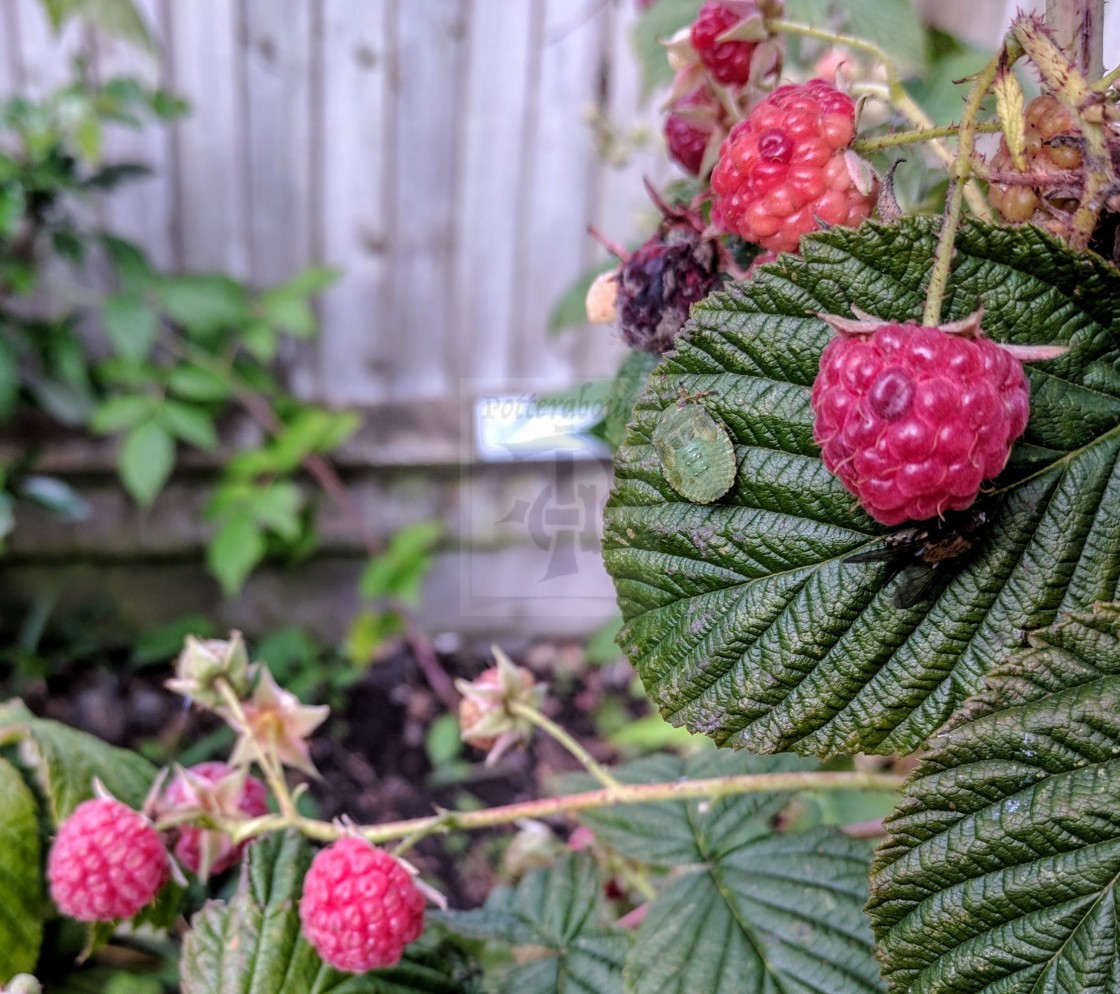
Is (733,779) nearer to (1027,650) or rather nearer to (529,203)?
(1027,650)

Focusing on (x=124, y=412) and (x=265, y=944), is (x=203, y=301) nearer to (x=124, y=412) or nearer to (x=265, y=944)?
(x=124, y=412)

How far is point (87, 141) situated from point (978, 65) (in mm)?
1242

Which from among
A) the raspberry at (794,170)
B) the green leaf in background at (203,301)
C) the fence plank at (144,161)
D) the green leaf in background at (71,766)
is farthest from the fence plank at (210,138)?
the raspberry at (794,170)

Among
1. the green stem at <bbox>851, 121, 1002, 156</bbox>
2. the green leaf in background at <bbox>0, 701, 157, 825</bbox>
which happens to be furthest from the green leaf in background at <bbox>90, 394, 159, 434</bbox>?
the green stem at <bbox>851, 121, 1002, 156</bbox>

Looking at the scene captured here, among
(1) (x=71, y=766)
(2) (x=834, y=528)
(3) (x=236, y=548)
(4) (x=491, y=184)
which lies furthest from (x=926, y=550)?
(4) (x=491, y=184)

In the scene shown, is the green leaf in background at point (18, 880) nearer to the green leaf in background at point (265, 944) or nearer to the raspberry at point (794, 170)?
the green leaf in background at point (265, 944)

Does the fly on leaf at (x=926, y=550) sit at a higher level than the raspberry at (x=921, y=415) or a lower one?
lower

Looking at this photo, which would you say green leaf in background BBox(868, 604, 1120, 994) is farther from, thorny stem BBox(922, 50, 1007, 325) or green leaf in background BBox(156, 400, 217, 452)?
green leaf in background BBox(156, 400, 217, 452)

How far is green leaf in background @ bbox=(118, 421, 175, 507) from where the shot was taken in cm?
153

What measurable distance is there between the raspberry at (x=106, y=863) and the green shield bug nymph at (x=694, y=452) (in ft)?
1.23

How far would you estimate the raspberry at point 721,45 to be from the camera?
44 cm

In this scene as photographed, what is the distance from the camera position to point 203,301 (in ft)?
5.27

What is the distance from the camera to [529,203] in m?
1.76

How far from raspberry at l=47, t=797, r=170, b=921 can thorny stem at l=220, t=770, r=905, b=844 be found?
4 cm
